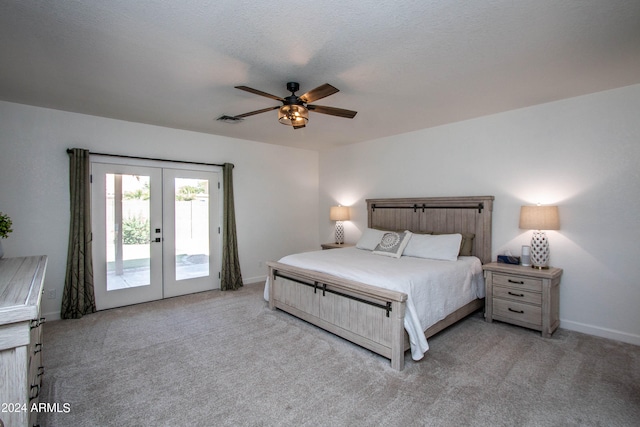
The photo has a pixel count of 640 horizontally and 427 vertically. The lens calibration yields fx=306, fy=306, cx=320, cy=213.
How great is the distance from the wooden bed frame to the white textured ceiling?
1.47 meters

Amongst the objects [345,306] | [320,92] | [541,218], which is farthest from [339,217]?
[320,92]

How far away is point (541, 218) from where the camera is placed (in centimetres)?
332

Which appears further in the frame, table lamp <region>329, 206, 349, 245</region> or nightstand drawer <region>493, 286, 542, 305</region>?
table lamp <region>329, 206, 349, 245</region>

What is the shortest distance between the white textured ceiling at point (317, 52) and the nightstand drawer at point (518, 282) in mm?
1980

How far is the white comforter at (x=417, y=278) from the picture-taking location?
270 centimetres

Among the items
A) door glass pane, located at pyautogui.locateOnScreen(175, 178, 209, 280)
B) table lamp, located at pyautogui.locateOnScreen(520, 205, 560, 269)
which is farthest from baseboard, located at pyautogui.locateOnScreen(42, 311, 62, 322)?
table lamp, located at pyautogui.locateOnScreen(520, 205, 560, 269)

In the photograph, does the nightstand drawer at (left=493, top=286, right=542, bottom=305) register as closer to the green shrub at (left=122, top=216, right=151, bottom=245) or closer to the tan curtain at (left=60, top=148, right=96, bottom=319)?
the green shrub at (left=122, top=216, right=151, bottom=245)

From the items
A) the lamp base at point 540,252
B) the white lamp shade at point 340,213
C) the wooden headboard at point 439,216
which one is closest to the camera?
the lamp base at point 540,252

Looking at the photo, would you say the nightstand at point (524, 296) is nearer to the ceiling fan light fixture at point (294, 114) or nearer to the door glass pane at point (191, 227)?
the ceiling fan light fixture at point (294, 114)

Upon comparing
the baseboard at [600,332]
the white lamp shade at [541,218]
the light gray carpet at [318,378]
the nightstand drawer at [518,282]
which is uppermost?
the white lamp shade at [541,218]

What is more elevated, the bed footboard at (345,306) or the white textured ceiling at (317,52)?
the white textured ceiling at (317,52)

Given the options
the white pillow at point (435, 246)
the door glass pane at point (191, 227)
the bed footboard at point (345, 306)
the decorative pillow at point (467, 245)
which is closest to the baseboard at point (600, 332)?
the decorative pillow at point (467, 245)

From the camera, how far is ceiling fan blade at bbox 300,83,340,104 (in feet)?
7.83

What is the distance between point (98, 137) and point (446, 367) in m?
4.85
